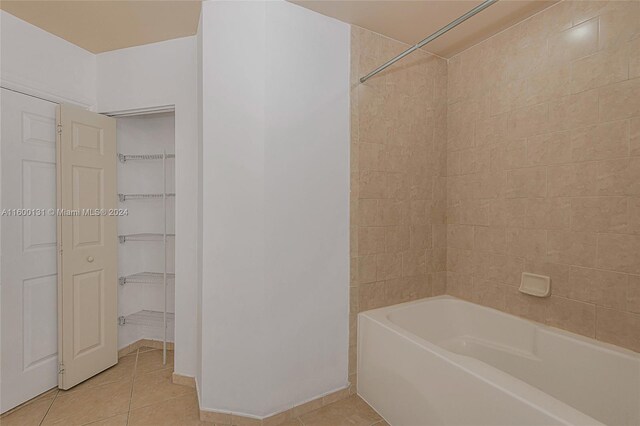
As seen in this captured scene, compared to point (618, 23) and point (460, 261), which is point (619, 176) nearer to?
point (618, 23)

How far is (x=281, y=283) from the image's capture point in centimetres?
→ 171

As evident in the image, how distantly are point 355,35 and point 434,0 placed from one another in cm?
49

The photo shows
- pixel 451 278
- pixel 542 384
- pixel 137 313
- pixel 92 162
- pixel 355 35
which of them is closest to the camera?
pixel 542 384

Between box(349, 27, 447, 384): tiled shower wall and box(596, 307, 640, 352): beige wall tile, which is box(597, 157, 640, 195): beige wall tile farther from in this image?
box(349, 27, 447, 384): tiled shower wall

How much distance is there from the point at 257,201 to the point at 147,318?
179cm

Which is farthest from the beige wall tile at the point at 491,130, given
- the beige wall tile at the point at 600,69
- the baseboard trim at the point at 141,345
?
the baseboard trim at the point at 141,345

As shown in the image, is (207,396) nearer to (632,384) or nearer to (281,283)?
(281,283)

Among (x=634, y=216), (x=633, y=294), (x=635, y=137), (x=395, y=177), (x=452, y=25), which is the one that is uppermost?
(x=452, y=25)

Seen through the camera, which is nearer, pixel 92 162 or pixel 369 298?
pixel 369 298

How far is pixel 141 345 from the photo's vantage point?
2.64 metres

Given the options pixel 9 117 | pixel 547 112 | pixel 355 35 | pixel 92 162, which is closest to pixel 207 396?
pixel 92 162

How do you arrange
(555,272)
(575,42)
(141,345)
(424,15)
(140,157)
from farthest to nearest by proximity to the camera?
1. (141,345)
2. (140,157)
3. (424,15)
4. (555,272)
5. (575,42)

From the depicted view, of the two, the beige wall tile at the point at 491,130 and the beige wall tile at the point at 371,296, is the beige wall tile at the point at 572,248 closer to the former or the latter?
the beige wall tile at the point at 491,130

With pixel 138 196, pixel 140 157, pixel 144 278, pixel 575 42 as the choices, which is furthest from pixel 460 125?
pixel 144 278
